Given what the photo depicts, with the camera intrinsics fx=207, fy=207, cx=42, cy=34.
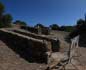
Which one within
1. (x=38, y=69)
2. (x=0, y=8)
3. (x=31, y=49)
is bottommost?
(x=38, y=69)

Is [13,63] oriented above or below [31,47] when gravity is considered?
below

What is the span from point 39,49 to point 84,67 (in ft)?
6.42

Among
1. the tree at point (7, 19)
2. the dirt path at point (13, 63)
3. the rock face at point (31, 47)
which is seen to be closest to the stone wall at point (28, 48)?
the rock face at point (31, 47)

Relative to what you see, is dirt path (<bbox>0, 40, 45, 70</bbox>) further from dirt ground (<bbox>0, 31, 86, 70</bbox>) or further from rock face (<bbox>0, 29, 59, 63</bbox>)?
rock face (<bbox>0, 29, 59, 63</bbox>)

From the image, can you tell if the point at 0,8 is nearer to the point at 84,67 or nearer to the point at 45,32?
the point at 45,32

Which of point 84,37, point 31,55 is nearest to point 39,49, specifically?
point 31,55

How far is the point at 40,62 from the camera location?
22.8 feet

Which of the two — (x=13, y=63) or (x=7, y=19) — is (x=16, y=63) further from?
(x=7, y=19)

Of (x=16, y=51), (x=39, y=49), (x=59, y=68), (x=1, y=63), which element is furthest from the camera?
(x=16, y=51)

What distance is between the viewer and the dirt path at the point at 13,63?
625 centimetres

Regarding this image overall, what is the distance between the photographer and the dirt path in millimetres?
6254

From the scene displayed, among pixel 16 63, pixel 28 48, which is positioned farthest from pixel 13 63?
pixel 28 48

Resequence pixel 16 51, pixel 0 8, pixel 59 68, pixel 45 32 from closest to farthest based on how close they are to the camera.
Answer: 1. pixel 59 68
2. pixel 16 51
3. pixel 45 32
4. pixel 0 8

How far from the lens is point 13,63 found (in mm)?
6812
